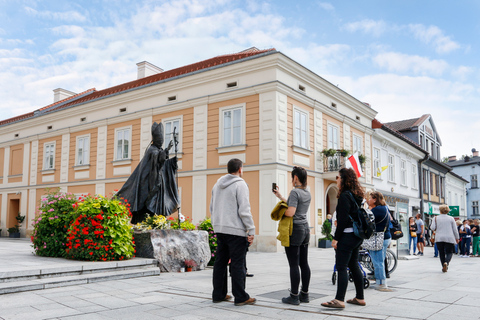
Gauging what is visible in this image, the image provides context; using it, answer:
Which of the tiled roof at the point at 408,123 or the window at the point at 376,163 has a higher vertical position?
the tiled roof at the point at 408,123

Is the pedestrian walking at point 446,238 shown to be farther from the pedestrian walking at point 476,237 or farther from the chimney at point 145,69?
the chimney at point 145,69

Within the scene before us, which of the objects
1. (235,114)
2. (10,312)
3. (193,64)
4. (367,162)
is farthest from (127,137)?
(10,312)

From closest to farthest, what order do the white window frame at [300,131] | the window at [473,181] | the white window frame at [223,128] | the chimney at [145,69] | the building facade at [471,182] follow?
the white window frame at [223,128] < the white window frame at [300,131] < the chimney at [145,69] < the building facade at [471,182] < the window at [473,181]

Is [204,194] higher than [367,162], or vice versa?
[367,162]

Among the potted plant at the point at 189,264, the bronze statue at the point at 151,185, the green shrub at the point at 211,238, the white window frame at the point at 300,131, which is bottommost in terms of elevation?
the potted plant at the point at 189,264

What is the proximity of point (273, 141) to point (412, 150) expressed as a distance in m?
17.9

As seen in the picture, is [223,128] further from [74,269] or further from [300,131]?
[74,269]

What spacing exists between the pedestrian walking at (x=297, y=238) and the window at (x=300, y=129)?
12864mm

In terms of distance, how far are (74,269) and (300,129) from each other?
13243mm

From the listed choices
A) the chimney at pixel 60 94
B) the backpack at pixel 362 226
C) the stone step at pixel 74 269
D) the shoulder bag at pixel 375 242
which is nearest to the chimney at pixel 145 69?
the chimney at pixel 60 94

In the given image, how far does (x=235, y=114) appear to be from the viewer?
18500 millimetres

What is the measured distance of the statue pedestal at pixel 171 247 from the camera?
28.2ft

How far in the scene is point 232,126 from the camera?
1847 centimetres

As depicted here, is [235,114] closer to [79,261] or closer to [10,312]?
[79,261]
